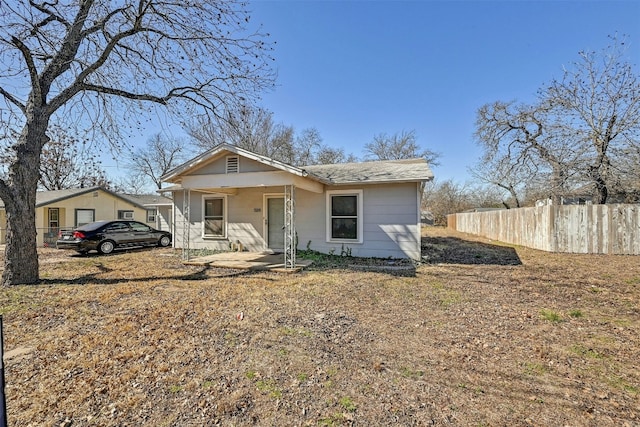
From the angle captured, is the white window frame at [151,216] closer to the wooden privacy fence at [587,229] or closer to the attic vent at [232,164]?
the attic vent at [232,164]

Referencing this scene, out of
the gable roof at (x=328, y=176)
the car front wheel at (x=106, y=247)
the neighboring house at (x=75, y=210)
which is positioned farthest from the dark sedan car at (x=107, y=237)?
the gable roof at (x=328, y=176)

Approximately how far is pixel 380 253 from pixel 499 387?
6711 millimetres

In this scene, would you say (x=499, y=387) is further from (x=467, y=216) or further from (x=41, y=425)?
(x=467, y=216)

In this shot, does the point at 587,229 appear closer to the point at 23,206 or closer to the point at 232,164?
the point at 232,164

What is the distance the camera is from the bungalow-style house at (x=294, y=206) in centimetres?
829

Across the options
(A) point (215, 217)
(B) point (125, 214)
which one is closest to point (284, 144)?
(B) point (125, 214)

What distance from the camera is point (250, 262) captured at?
8.92 meters

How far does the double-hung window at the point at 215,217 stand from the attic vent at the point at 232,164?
10.1 ft

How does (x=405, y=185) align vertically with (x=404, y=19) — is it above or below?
below

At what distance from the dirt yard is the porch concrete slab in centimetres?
171

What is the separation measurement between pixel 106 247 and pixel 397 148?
101ft

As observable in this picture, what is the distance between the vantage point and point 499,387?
2.72m

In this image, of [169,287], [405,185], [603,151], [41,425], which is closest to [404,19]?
[405,185]

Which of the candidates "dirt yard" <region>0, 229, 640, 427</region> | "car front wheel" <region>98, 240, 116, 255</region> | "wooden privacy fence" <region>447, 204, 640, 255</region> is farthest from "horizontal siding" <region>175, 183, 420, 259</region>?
"wooden privacy fence" <region>447, 204, 640, 255</region>
